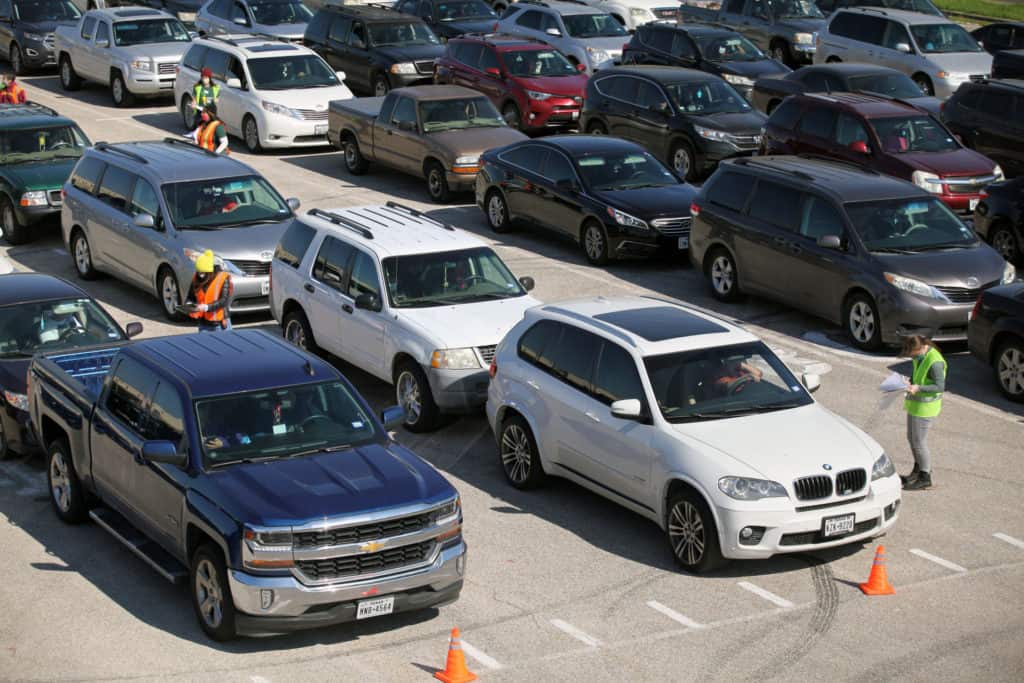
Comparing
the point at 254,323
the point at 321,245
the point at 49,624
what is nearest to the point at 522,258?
the point at 254,323

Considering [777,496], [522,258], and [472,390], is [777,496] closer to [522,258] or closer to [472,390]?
[472,390]

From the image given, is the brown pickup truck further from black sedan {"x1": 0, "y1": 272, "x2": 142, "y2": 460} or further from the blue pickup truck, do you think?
the blue pickup truck

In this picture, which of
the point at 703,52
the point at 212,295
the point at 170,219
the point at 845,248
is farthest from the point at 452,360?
the point at 703,52

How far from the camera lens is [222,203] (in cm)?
2038

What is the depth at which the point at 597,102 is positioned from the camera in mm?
27766

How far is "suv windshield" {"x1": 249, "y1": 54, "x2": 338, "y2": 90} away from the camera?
28.8m

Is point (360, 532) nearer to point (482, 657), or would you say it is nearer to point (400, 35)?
point (482, 657)

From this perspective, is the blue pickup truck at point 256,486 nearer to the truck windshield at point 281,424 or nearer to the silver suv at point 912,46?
the truck windshield at point 281,424

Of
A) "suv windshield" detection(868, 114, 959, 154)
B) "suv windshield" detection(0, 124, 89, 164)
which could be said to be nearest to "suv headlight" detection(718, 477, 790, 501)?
"suv windshield" detection(868, 114, 959, 154)

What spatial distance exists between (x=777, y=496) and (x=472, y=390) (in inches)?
166

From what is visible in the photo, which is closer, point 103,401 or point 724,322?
point 103,401

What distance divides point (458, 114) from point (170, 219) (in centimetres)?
741

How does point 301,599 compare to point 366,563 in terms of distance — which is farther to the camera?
point 366,563

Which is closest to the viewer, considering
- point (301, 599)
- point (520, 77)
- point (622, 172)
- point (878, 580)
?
point (301, 599)
